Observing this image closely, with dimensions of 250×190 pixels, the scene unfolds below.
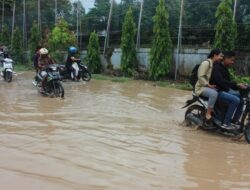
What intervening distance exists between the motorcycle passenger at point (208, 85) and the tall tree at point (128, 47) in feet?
37.4

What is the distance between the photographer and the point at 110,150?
6.48 metres

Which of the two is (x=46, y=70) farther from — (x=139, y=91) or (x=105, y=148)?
(x=105, y=148)

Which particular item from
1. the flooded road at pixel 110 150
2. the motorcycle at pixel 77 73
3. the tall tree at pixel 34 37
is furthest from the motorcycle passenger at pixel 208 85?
the tall tree at pixel 34 37

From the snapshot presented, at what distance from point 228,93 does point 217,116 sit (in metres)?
0.45

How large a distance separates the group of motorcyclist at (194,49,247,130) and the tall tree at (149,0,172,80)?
9589mm

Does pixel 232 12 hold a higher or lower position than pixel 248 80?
higher

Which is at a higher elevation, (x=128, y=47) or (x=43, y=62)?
(x=128, y=47)

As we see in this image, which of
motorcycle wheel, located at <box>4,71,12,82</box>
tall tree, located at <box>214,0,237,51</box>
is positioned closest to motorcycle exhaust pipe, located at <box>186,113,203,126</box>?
tall tree, located at <box>214,0,237,51</box>

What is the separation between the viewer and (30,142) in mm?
6758

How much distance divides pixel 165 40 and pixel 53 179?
542 inches

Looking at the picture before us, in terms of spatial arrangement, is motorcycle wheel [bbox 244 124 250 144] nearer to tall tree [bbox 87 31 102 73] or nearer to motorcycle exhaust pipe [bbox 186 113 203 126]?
motorcycle exhaust pipe [bbox 186 113 203 126]

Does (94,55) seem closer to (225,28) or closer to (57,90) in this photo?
(225,28)

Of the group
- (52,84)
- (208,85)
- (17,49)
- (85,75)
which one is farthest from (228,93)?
(17,49)

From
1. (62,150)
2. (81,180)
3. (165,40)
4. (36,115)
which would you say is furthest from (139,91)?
(81,180)
